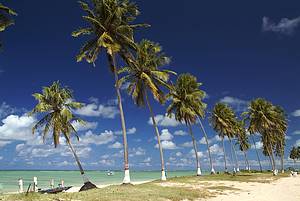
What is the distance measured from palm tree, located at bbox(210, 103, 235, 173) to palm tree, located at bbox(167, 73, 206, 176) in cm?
1327

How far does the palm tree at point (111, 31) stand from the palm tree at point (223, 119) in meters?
33.5

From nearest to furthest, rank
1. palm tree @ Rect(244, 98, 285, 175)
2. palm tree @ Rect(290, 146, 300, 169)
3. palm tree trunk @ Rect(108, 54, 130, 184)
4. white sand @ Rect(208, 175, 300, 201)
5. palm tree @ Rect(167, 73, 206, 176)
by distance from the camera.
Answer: white sand @ Rect(208, 175, 300, 201)
palm tree trunk @ Rect(108, 54, 130, 184)
palm tree @ Rect(167, 73, 206, 176)
palm tree @ Rect(244, 98, 285, 175)
palm tree @ Rect(290, 146, 300, 169)

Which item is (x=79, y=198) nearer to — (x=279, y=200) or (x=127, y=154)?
(x=127, y=154)

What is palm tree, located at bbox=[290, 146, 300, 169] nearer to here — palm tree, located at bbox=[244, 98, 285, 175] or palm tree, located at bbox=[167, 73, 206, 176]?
palm tree, located at bbox=[244, 98, 285, 175]

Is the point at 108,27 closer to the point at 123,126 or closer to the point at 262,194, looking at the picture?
the point at 123,126

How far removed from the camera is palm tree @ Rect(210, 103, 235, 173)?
61.5 m

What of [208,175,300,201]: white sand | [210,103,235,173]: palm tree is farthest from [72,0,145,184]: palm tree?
[210,103,235,173]: palm tree

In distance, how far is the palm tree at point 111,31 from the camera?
3016 centimetres

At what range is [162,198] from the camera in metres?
21.4

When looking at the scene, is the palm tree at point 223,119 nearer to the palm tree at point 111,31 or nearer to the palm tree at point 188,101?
the palm tree at point 188,101

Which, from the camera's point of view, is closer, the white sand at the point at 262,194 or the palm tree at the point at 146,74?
the white sand at the point at 262,194

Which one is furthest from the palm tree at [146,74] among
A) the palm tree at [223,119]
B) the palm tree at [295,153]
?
the palm tree at [295,153]

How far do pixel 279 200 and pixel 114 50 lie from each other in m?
17.9

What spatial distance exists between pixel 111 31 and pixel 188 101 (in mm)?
20936
